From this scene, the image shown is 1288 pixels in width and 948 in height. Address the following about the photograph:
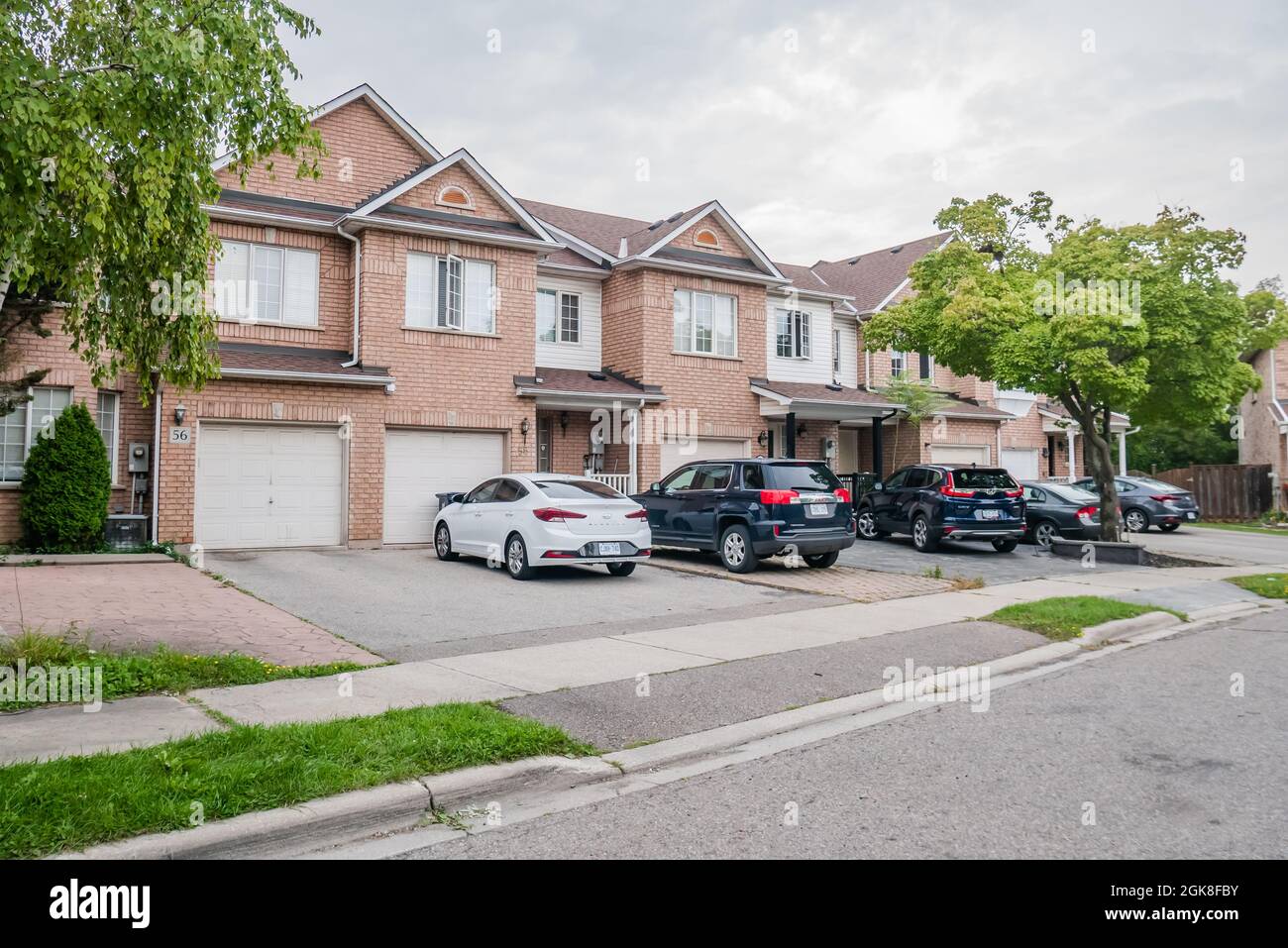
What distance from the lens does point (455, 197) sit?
1850 cm

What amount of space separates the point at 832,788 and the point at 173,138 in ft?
20.8

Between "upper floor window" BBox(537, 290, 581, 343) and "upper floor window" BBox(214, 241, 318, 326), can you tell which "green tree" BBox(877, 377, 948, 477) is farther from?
"upper floor window" BBox(214, 241, 318, 326)

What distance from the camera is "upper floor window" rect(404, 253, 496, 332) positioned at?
1789cm

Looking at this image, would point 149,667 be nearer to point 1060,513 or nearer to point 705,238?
point 705,238

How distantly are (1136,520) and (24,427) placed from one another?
82.0 ft

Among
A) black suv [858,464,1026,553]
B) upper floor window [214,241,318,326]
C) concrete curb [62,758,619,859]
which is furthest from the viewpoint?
black suv [858,464,1026,553]

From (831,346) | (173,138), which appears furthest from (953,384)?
(173,138)

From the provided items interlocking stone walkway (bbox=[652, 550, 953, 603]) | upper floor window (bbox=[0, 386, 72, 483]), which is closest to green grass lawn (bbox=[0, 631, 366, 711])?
interlocking stone walkway (bbox=[652, 550, 953, 603])

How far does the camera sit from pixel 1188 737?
6086 millimetres

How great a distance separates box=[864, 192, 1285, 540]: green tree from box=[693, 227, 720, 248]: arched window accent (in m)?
5.74

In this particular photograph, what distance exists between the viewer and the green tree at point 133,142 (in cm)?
619

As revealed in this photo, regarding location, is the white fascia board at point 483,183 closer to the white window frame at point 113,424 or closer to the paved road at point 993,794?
the white window frame at point 113,424
